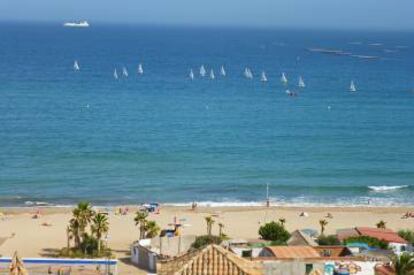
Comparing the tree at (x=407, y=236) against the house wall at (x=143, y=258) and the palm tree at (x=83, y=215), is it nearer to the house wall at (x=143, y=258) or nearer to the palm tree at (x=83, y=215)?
the house wall at (x=143, y=258)

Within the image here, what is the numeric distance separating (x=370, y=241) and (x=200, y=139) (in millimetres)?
44123

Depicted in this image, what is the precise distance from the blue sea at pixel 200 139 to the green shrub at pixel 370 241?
19.4 meters

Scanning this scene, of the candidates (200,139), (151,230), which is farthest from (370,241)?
(200,139)

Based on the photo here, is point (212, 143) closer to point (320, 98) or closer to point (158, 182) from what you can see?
point (158, 182)

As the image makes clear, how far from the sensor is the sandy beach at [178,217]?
48156 millimetres

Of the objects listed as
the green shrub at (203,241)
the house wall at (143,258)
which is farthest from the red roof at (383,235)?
the house wall at (143,258)

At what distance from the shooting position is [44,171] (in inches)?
2717

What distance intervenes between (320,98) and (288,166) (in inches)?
1790

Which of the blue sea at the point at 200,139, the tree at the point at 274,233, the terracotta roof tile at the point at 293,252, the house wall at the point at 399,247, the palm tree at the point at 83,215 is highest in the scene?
the blue sea at the point at 200,139

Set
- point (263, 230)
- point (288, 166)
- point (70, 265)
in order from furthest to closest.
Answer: point (288, 166) → point (263, 230) → point (70, 265)

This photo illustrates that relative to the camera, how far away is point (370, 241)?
1656 inches

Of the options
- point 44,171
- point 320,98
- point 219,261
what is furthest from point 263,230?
point 320,98

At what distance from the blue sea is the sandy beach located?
296 cm

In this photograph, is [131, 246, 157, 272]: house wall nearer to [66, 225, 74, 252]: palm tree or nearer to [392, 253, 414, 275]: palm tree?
[66, 225, 74, 252]: palm tree
